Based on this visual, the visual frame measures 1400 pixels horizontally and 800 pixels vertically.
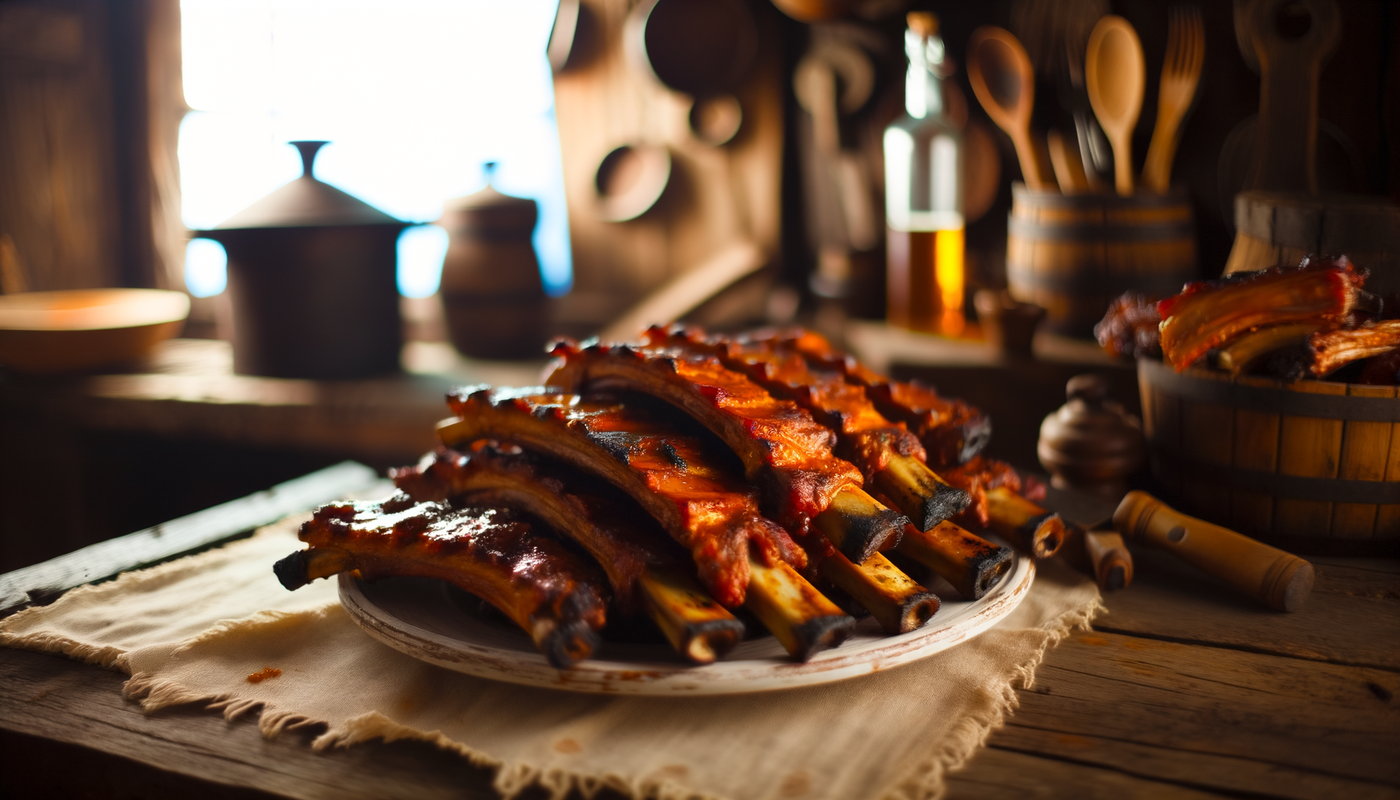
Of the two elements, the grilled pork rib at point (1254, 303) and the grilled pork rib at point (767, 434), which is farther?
the grilled pork rib at point (1254, 303)

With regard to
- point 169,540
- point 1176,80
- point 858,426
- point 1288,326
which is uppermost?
point 1176,80

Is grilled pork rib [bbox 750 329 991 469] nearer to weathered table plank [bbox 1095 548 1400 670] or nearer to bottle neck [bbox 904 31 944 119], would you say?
weathered table plank [bbox 1095 548 1400 670]

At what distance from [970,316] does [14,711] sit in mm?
2773

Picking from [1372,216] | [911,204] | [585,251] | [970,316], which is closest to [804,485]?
[1372,216]

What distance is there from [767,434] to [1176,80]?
214cm

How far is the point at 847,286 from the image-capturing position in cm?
329

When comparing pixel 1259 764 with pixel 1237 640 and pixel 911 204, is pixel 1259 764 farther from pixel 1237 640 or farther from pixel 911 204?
pixel 911 204

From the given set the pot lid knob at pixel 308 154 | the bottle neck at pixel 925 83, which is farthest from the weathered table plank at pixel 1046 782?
the pot lid knob at pixel 308 154

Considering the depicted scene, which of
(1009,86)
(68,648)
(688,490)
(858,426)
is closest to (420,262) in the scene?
(1009,86)

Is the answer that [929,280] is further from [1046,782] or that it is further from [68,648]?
[68,648]

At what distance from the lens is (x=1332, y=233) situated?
1.46m

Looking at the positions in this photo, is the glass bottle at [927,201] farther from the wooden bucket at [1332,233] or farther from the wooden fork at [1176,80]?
the wooden bucket at [1332,233]

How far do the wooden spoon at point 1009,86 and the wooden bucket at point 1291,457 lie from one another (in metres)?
1.45

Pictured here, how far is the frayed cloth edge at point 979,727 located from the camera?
0.88 m
